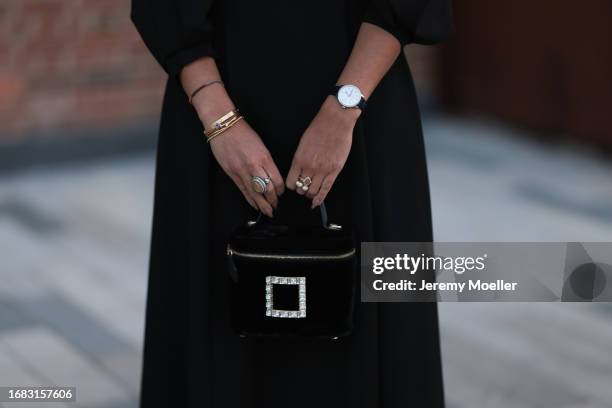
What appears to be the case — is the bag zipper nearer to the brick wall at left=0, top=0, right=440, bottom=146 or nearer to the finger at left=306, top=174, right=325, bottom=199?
the finger at left=306, top=174, right=325, bottom=199

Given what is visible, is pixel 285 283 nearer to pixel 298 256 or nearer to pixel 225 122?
pixel 298 256

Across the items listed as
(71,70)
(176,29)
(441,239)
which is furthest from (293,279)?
(71,70)

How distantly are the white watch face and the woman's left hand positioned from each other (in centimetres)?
1

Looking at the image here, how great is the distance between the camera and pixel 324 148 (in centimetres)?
209

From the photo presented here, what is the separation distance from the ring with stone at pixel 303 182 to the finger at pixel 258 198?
0.25 ft

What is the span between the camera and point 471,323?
3986mm

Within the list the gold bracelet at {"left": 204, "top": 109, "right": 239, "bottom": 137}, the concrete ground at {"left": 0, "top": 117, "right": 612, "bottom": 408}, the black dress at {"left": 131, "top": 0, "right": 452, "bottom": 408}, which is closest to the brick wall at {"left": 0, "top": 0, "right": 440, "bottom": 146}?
the concrete ground at {"left": 0, "top": 117, "right": 612, "bottom": 408}

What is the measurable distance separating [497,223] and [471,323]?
3.29 ft

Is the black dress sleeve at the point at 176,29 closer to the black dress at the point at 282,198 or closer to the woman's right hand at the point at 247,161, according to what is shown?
the black dress at the point at 282,198

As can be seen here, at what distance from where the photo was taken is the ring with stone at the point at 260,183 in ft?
6.89

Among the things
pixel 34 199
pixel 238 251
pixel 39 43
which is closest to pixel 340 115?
pixel 238 251

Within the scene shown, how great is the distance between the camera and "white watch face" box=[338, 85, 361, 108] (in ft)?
6.86

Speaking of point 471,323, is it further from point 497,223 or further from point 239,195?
point 239,195

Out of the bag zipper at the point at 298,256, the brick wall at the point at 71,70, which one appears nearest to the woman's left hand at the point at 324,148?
the bag zipper at the point at 298,256
